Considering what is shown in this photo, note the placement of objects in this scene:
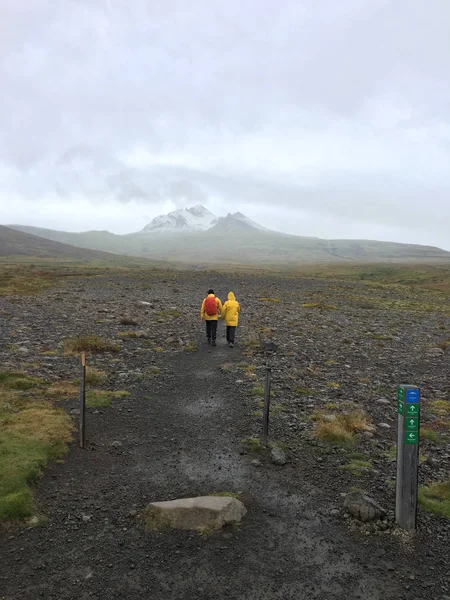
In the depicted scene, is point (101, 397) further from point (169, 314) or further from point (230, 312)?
point (169, 314)

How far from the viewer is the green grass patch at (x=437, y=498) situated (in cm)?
767

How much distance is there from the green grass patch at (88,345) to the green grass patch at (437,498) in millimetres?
13177

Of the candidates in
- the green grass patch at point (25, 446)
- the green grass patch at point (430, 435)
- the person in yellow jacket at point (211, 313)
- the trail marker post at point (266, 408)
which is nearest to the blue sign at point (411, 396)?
the trail marker post at point (266, 408)

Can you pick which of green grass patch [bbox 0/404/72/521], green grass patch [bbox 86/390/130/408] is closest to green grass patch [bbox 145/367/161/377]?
green grass patch [bbox 86/390/130/408]

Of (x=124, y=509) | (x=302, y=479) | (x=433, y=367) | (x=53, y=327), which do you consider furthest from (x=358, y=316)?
(x=124, y=509)

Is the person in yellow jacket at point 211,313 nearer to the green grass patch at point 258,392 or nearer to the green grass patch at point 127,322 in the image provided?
the green grass patch at point 127,322

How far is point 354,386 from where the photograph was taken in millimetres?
15195

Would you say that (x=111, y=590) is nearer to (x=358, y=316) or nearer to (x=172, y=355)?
(x=172, y=355)

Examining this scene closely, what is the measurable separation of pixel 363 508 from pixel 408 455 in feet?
4.26

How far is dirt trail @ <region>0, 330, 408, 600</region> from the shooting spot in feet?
19.5

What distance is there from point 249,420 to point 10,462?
588cm

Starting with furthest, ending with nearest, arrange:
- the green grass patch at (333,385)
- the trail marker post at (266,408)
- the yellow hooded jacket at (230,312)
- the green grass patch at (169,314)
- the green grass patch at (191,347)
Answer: the green grass patch at (169,314)
the yellow hooded jacket at (230,312)
the green grass patch at (191,347)
the green grass patch at (333,385)
the trail marker post at (266,408)

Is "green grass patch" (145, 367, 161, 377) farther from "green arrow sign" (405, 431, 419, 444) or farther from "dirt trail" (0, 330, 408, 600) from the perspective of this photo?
"green arrow sign" (405, 431, 419, 444)

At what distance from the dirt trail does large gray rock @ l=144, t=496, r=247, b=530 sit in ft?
0.67
